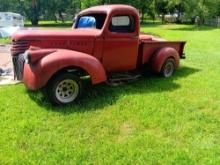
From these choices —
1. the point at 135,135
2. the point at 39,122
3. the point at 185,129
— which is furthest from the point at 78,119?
the point at 185,129

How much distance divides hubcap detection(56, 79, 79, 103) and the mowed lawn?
20 cm

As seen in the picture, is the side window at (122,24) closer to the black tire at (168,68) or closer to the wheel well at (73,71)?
the wheel well at (73,71)

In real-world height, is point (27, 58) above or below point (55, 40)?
below

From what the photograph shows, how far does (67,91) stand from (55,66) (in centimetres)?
59

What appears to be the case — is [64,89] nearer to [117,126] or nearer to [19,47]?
[19,47]

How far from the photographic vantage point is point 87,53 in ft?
23.9

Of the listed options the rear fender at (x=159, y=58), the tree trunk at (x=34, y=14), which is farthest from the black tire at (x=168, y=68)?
the tree trunk at (x=34, y=14)

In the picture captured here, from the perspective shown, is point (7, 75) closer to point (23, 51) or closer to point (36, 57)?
point (23, 51)

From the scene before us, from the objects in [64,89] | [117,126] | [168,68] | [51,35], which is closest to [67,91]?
[64,89]

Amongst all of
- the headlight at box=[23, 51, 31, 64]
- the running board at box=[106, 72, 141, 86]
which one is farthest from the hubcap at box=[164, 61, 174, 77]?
the headlight at box=[23, 51, 31, 64]

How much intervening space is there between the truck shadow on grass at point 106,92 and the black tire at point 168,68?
0.14 metres

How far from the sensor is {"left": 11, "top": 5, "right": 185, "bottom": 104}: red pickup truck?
21.1ft

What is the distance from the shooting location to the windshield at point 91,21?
770cm

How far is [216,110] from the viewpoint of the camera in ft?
21.1
